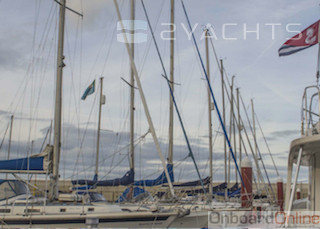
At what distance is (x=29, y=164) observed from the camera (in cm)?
1711

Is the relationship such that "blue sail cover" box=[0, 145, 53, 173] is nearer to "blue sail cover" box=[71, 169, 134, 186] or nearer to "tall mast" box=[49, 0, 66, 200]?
"tall mast" box=[49, 0, 66, 200]

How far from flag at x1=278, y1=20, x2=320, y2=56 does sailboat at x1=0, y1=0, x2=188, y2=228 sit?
7.36 m

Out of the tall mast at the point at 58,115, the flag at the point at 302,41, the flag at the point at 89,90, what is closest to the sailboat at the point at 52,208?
the tall mast at the point at 58,115

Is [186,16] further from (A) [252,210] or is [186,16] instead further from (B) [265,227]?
(B) [265,227]

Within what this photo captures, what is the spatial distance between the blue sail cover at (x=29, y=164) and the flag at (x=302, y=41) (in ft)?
34.7

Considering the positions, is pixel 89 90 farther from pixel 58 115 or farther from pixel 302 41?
pixel 302 41

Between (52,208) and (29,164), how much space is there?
2.56 meters

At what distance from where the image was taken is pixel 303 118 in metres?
10.3

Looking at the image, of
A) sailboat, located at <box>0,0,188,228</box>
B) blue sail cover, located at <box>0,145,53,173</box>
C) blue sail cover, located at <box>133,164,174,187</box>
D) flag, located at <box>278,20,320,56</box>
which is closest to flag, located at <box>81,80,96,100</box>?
blue sail cover, located at <box>133,164,174,187</box>

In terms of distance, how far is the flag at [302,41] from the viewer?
12555 millimetres

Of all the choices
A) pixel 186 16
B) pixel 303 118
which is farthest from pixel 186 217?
pixel 186 16

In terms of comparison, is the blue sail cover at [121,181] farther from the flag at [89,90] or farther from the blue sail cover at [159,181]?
the flag at [89,90]

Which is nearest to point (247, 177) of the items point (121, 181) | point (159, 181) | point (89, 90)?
point (159, 181)

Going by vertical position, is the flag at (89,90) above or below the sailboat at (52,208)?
above
